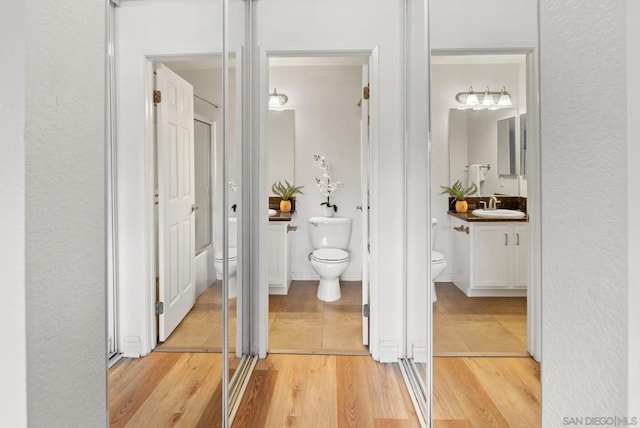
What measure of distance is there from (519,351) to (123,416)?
102 cm

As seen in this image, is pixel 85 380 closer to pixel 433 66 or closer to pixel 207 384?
pixel 207 384

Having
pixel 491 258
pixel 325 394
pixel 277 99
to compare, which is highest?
pixel 277 99

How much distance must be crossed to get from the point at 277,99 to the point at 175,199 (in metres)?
3.40

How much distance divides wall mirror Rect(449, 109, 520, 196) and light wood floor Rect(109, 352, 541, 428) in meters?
0.49

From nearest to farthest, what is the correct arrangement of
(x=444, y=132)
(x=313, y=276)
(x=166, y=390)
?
(x=166, y=390)
(x=444, y=132)
(x=313, y=276)

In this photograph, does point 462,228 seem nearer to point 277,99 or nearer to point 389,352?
point 389,352

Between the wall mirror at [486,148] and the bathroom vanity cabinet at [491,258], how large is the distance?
0.12 meters

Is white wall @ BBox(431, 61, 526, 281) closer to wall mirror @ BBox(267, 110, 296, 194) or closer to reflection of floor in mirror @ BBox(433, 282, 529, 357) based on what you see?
reflection of floor in mirror @ BBox(433, 282, 529, 357)

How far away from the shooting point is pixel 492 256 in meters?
1.25

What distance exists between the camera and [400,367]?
Result: 8.47 feet

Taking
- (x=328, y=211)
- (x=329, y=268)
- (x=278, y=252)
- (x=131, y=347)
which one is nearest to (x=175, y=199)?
(x=131, y=347)

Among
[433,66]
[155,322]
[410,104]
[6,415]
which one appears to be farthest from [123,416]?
[410,104]

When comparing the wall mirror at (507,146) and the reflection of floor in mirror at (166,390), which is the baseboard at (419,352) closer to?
the reflection of floor in mirror at (166,390)

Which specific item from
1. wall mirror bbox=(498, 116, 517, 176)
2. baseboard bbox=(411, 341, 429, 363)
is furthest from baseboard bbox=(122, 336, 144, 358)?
baseboard bbox=(411, 341, 429, 363)
